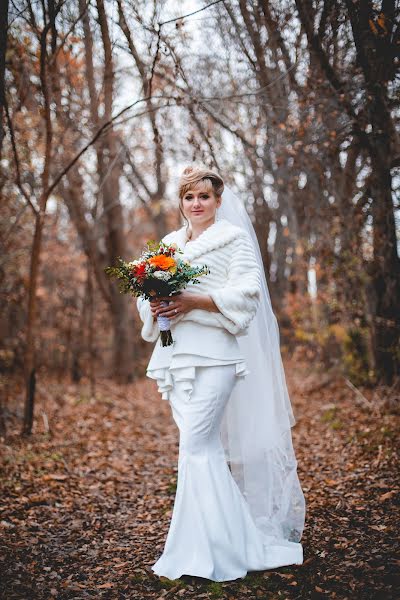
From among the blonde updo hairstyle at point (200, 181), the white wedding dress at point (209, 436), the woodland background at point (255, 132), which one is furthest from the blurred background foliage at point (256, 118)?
the white wedding dress at point (209, 436)

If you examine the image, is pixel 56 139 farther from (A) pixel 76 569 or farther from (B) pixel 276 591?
(B) pixel 276 591

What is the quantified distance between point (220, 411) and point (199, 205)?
1.33 metres

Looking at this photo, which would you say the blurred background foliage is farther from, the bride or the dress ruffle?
the dress ruffle

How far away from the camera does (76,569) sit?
3.24m

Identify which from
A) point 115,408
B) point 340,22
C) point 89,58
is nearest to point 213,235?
point 340,22

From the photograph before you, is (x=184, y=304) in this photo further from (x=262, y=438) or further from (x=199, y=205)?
(x=262, y=438)

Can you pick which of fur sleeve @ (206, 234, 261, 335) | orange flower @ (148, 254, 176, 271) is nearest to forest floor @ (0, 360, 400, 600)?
fur sleeve @ (206, 234, 261, 335)

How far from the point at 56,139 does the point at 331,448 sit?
6.20 meters

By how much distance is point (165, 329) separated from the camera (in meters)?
3.08

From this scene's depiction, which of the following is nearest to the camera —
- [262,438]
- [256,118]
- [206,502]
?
[206,502]

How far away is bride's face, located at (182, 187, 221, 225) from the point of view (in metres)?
3.28

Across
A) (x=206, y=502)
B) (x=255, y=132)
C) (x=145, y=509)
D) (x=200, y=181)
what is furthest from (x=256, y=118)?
(x=206, y=502)

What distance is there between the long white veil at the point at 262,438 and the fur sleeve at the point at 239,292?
37 cm

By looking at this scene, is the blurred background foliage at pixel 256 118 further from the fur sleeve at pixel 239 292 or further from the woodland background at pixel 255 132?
the fur sleeve at pixel 239 292
